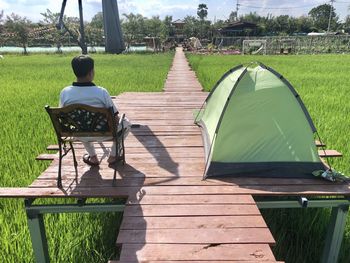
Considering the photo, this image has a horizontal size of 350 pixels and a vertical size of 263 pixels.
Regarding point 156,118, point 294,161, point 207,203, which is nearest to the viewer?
point 207,203

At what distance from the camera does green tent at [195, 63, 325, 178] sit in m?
2.93

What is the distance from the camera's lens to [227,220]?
2.25 m

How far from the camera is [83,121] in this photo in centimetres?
258

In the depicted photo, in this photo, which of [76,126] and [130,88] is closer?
[76,126]

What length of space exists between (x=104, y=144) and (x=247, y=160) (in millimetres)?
1843

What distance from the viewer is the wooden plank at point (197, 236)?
6.62 feet

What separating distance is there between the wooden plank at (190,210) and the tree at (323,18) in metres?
76.5

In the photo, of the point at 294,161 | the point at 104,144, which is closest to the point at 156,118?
the point at 104,144

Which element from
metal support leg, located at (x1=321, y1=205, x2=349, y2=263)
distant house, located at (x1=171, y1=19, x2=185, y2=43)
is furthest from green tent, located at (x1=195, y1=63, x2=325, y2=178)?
distant house, located at (x1=171, y1=19, x2=185, y2=43)

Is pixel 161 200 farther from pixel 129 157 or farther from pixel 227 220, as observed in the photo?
pixel 129 157

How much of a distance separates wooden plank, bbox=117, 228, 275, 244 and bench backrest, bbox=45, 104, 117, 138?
0.90 metres

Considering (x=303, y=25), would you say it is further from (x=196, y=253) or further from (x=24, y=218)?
(x=196, y=253)

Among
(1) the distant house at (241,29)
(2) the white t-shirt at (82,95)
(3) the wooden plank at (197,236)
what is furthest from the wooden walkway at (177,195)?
(1) the distant house at (241,29)

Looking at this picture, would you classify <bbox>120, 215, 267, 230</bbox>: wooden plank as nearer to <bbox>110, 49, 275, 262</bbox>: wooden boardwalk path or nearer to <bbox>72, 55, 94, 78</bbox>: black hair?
<bbox>110, 49, 275, 262</bbox>: wooden boardwalk path
